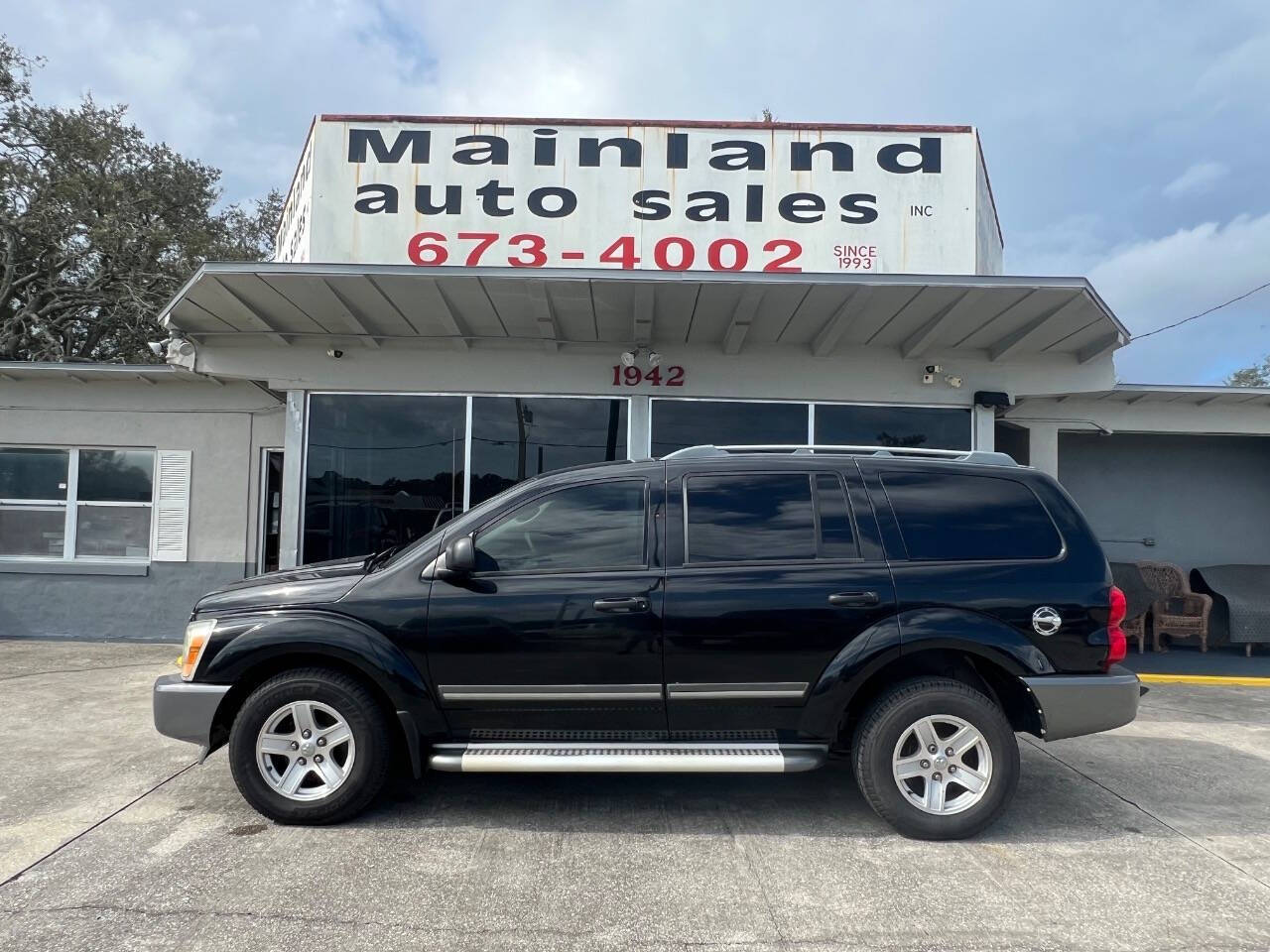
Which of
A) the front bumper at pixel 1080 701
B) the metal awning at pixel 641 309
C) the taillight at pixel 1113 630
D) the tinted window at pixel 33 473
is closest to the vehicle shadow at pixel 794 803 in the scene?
the front bumper at pixel 1080 701

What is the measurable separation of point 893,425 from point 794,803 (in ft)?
17.3

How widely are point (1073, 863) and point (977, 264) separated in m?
6.76

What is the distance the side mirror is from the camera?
14.1ft

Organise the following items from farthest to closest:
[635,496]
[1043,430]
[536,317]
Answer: [1043,430] → [536,317] → [635,496]

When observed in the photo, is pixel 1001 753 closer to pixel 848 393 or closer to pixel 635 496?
pixel 635 496

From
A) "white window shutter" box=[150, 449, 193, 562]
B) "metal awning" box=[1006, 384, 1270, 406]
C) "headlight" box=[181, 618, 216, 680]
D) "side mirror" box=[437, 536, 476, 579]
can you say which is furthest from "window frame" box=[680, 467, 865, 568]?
"white window shutter" box=[150, 449, 193, 562]

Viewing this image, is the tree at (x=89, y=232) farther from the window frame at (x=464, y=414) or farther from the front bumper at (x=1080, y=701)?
the front bumper at (x=1080, y=701)

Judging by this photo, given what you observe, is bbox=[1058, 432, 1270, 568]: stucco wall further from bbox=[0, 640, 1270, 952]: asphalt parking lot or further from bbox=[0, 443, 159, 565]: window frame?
bbox=[0, 443, 159, 565]: window frame

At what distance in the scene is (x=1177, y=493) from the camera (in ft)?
37.8

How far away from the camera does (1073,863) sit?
412 centimetres

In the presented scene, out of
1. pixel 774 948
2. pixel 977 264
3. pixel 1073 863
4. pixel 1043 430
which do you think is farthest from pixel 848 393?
pixel 774 948

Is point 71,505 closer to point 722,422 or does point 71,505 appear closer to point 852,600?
point 722,422

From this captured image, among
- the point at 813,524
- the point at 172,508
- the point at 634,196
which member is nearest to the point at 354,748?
the point at 813,524

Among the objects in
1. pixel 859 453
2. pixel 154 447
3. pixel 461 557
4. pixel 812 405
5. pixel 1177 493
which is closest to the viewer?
pixel 461 557
